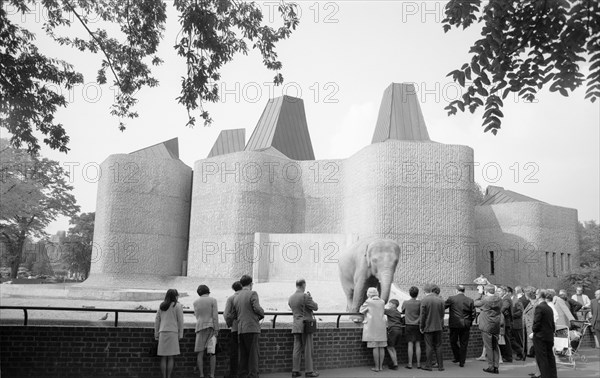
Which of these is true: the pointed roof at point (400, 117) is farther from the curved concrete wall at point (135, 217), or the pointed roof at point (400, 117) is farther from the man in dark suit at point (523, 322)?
the man in dark suit at point (523, 322)

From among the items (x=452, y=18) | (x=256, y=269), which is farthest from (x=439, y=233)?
(x=452, y=18)

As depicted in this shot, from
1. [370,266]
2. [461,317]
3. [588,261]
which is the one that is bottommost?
[461,317]

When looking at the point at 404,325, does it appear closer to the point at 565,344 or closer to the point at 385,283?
the point at 385,283

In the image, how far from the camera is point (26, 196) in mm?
21891

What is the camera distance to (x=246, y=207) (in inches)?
1422

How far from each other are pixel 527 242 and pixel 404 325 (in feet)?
97.6

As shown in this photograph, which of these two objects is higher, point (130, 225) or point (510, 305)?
point (130, 225)

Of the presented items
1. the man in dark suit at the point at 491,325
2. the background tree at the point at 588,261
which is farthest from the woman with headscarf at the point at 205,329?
the background tree at the point at 588,261

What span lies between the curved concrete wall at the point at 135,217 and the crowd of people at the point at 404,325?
29.5 meters

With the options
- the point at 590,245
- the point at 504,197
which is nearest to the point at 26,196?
the point at 504,197

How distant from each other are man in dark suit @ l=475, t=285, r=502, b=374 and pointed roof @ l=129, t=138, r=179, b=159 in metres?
32.5

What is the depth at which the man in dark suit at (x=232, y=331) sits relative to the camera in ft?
26.0

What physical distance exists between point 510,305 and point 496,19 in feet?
24.5

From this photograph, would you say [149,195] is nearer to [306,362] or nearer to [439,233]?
[439,233]
